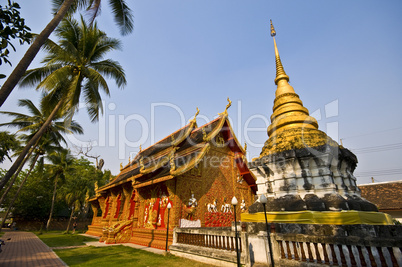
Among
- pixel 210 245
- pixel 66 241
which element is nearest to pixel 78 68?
pixel 210 245

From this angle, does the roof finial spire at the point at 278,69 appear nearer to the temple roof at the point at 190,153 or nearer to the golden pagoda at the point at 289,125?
the golden pagoda at the point at 289,125

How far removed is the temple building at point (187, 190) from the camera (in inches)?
389

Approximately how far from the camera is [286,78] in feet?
24.7

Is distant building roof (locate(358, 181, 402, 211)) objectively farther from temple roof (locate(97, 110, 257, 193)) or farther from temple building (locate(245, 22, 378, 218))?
temple building (locate(245, 22, 378, 218))

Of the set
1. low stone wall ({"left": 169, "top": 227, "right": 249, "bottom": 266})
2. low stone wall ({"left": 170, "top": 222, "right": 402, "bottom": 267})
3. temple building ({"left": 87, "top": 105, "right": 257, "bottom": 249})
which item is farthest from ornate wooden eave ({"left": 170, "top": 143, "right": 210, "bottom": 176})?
low stone wall ({"left": 170, "top": 222, "right": 402, "bottom": 267})

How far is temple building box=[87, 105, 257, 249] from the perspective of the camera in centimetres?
988

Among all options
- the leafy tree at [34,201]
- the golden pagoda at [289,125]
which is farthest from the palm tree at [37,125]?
the leafy tree at [34,201]

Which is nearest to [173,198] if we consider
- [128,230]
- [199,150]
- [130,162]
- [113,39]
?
[199,150]

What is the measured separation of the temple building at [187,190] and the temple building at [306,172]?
4592 millimetres

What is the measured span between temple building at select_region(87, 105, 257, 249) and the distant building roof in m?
12.6

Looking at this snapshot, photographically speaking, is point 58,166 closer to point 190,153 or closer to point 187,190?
point 190,153

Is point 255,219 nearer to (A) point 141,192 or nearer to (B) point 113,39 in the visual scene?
(A) point 141,192

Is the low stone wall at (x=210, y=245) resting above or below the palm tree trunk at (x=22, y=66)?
below

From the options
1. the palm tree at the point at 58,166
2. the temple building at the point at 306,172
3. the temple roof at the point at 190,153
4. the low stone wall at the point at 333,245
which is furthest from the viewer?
the palm tree at the point at 58,166
